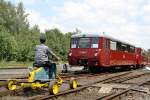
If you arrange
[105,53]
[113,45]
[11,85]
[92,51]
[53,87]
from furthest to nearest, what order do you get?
[113,45]
[105,53]
[92,51]
[11,85]
[53,87]

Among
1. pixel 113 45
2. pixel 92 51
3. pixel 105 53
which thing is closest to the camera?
pixel 92 51

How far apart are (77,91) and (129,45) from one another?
22994 millimetres

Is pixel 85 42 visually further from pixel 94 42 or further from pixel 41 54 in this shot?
pixel 41 54

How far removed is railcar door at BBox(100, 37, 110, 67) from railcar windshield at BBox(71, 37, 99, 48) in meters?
0.53

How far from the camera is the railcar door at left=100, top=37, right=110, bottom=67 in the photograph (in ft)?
92.0

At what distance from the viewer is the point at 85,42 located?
28.6 m

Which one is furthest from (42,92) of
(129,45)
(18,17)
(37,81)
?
(18,17)

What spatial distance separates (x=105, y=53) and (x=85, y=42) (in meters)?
1.56

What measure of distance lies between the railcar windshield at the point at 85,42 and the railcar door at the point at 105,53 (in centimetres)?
53

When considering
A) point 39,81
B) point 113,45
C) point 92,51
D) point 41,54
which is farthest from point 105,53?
point 39,81

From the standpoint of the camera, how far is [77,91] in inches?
570

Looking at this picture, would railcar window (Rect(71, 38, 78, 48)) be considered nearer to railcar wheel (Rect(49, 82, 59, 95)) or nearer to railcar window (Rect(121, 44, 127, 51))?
railcar window (Rect(121, 44, 127, 51))

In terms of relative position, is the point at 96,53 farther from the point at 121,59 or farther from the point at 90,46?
the point at 121,59

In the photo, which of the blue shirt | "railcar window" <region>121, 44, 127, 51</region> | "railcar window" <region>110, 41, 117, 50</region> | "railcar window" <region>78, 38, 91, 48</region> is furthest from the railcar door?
the blue shirt
